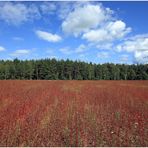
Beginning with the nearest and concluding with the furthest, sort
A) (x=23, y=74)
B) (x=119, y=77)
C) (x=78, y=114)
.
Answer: (x=78, y=114) < (x=23, y=74) < (x=119, y=77)

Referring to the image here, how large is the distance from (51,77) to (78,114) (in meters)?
72.0

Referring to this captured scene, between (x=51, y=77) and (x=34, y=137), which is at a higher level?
(x=51, y=77)

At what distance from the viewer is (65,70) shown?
84375 mm

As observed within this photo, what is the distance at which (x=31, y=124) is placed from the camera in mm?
7578

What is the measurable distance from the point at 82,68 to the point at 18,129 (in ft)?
257

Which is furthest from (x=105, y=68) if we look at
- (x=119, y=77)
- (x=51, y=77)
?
(x=51, y=77)

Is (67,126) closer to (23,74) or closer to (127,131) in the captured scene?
(127,131)

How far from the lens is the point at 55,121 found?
8094 mm

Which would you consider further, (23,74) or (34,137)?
(23,74)

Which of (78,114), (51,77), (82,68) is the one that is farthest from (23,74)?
(78,114)

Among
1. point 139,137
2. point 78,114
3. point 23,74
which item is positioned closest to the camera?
point 139,137

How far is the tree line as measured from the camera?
78750 mm

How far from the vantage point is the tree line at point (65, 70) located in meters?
78.8

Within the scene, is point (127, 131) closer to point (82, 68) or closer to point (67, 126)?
point (67, 126)
